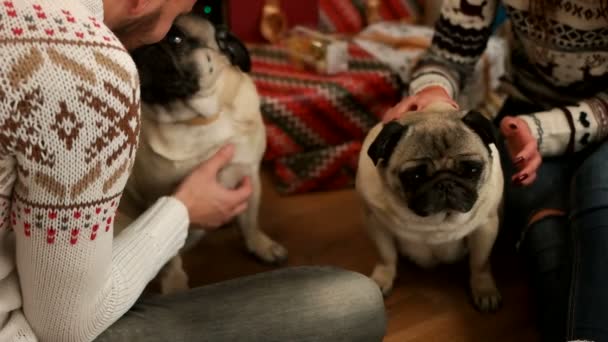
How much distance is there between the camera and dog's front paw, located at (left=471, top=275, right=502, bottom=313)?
1373mm

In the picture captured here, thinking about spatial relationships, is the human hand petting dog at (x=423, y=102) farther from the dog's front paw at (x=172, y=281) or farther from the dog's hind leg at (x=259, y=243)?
the dog's front paw at (x=172, y=281)

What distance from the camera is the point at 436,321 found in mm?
1363

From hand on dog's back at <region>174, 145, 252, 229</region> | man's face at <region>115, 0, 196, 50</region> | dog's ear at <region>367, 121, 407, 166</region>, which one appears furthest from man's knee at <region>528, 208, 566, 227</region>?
man's face at <region>115, 0, 196, 50</region>

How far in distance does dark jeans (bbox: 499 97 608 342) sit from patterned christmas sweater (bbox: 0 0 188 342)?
74cm

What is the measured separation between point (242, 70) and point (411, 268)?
62 centimetres

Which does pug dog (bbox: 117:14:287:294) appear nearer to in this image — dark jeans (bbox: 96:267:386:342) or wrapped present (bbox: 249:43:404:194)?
dark jeans (bbox: 96:267:386:342)

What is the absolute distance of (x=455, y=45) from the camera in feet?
4.66

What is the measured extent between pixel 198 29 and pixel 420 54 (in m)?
0.93

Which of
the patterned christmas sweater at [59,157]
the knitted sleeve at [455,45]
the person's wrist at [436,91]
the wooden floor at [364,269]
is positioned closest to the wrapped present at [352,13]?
the wooden floor at [364,269]

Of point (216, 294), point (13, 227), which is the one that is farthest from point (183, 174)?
point (13, 227)

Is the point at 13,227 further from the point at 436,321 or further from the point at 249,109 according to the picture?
the point at 436,321

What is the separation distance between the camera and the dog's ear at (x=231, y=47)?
125 cm

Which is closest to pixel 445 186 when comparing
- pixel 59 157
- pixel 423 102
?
pixel 423 102

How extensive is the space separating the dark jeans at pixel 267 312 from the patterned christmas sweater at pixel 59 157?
12 centimetres
